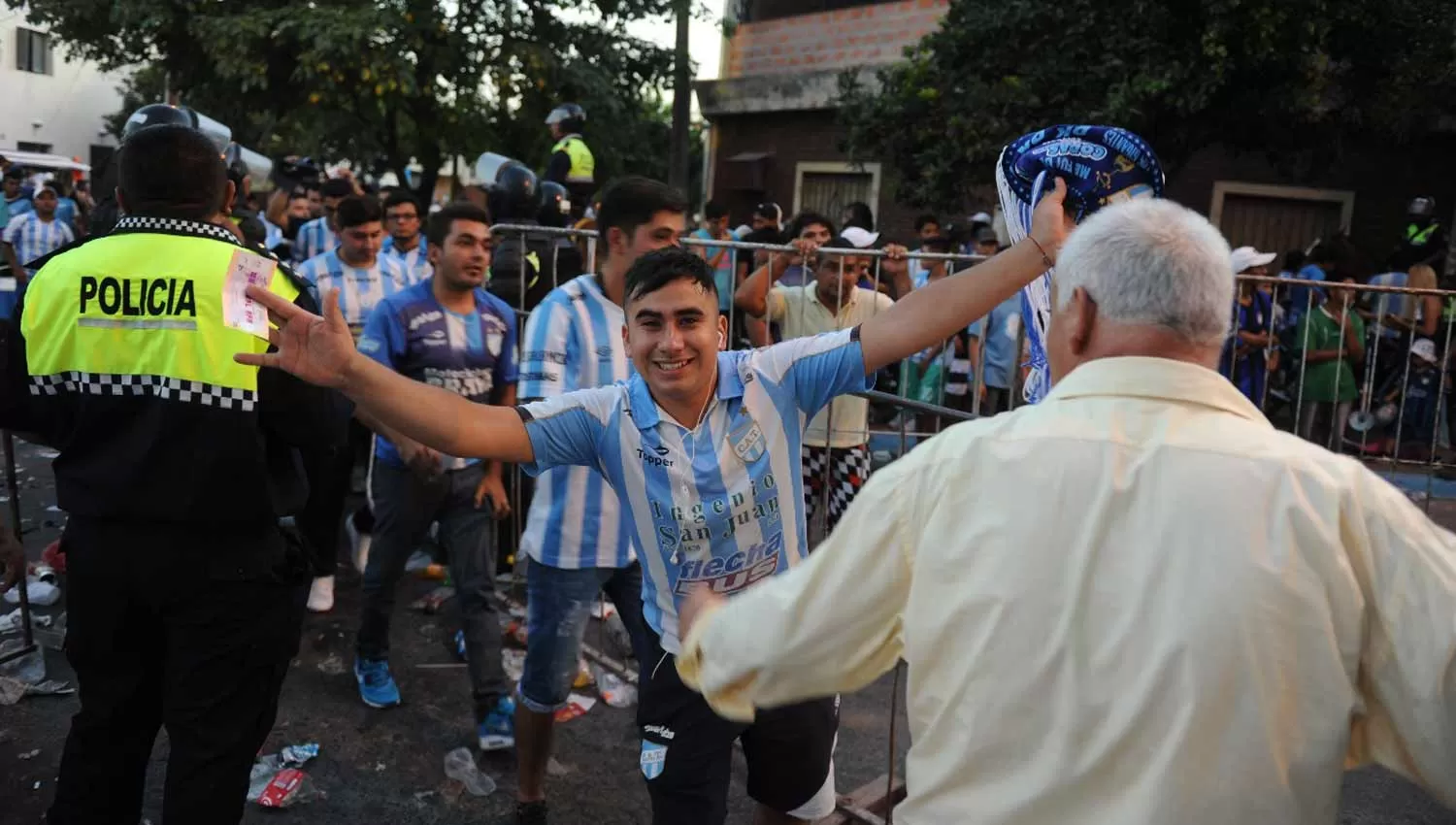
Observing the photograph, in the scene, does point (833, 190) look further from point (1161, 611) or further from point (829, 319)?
point (1161, 611)

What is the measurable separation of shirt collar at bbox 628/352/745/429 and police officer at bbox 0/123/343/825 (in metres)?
0.84

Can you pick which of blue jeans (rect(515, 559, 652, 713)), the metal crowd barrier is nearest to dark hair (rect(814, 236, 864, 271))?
blue jeans (rect(515, 559, 652, 713))

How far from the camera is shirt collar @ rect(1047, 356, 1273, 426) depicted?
1.51 m

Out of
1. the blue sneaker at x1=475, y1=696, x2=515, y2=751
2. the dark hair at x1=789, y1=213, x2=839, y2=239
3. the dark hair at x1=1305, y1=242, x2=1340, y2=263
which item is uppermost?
the dark hair at x1=1305, y1=242, x2=1340, y2=263

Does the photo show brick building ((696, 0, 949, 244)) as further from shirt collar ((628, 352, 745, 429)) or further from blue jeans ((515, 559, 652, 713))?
shirt collar ((628, 352, 745, 429))

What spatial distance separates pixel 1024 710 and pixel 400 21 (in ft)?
54.6

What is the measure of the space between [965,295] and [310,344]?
148 centimetres

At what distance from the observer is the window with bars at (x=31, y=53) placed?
35.4 metres

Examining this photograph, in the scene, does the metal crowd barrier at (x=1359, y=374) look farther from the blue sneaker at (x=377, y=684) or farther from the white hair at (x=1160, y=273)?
the white hair at (x=1160, y=273)

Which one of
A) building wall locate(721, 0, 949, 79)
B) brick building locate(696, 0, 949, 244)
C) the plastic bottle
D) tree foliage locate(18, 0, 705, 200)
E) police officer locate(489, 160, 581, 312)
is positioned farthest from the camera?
brick building locate(696, 0, 949, 244)

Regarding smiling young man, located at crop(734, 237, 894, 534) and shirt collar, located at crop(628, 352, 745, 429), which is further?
smiling young man, located at crop(734, 237, 894, 534)

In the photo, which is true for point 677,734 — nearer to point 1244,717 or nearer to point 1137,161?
point 1244,717

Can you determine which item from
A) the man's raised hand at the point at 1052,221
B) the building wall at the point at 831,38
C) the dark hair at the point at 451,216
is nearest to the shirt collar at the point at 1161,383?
the man's raised hand at the point at 1052,221

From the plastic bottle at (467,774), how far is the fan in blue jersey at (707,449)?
148 centimetres
